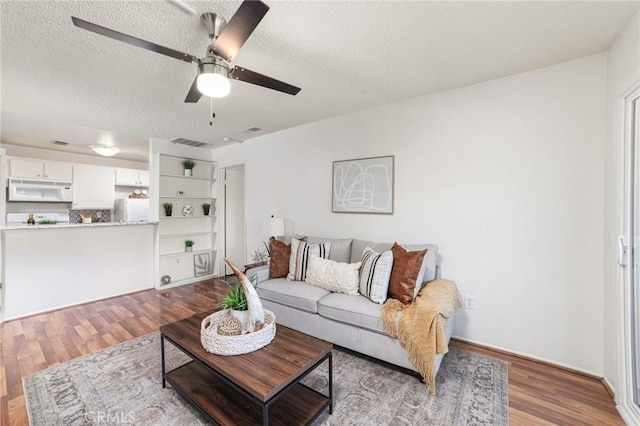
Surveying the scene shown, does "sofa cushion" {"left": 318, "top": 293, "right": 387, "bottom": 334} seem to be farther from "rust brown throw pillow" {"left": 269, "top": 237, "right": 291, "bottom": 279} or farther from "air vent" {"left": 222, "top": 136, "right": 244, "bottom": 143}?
"air vent" {"left": 222, "top": 136, "right": 244, "bottom": 143}

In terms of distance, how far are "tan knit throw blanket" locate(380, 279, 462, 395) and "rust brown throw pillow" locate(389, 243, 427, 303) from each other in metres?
0.09

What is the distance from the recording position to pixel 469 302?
261cm

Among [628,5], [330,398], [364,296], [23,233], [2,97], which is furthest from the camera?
[23,233]

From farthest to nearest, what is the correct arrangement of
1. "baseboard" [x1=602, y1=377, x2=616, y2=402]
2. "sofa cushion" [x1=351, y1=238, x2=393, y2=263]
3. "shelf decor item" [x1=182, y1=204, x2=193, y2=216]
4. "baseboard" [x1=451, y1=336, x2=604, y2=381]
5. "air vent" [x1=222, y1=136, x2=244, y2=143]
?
"shelf decor item" [x1=182, y1=204, x2=193, y2=216] < "air vent" [x1=222, y1=136, x2=244, y2=143] < "sofa cushion" [x1=351, y1=238, x2=393, y2=263] < "baseboard" [x1=451, y1=336, x2=604, y2=381] < "baseboard" [x1=602, y1=377, x2=616, y2=402]

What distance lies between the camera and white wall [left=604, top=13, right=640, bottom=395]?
1.71 meters

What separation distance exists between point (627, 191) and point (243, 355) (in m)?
2.70

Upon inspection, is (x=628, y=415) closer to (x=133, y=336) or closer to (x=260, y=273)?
(x=260, y=273)

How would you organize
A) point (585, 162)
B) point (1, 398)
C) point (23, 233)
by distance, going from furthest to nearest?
point (23, 233) → point (585, 162) → point (1, 398)

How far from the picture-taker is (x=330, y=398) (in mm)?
1718

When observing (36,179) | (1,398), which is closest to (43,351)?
(1,398)

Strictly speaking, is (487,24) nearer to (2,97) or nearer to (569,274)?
(569,274)

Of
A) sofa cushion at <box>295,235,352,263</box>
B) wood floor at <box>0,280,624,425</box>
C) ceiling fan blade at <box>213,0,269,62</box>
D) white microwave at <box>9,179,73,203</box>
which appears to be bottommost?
wood floor at <box>0,280,624,425</box>

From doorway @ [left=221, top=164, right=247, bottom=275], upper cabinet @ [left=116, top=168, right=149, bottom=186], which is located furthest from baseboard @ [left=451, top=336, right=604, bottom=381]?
upper cabinet @ [left=116, top=168, right=149, bottom=186]

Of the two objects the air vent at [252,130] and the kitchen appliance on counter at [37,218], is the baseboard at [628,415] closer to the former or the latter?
the air vent at [252,130]
